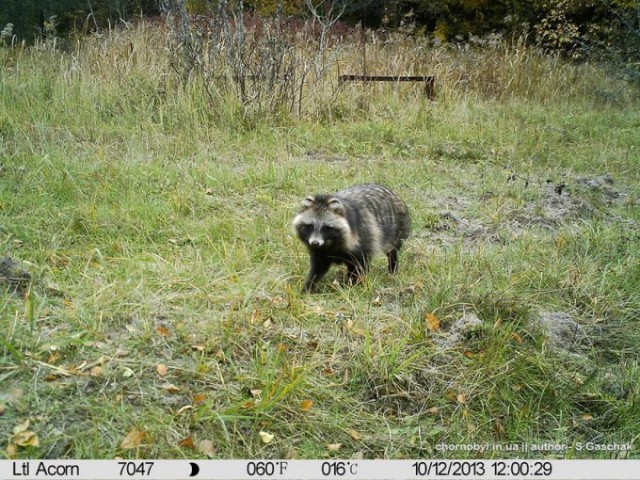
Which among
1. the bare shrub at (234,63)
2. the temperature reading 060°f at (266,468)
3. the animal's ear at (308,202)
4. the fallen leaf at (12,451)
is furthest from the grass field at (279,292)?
the animal's ear at (308,202)

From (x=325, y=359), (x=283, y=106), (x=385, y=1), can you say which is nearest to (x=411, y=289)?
(x=325, y=359)

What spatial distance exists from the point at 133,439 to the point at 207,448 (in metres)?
0.35

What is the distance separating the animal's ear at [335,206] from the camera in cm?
483

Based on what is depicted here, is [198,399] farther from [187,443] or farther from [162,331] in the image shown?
[162,331]

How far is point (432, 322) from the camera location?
416 cm

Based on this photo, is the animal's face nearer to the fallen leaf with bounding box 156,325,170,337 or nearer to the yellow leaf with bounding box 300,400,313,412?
the fallen leaf with bounding box 156,325,170,337

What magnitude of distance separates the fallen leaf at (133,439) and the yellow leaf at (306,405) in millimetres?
808

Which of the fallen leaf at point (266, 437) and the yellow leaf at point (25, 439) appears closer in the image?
the yellow leaf at point (25, 439)

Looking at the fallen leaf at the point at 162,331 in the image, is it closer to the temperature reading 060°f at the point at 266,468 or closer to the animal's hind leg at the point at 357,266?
the temperature reading 060°f at the point at 266,468

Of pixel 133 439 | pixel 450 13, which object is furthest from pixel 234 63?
pixel 450 13

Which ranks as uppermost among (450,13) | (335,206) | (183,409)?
(450,13)

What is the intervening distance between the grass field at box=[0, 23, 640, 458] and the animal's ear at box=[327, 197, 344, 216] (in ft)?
1.78

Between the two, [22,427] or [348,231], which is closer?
[22,427]

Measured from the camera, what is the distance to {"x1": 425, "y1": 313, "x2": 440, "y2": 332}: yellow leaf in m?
4.13
